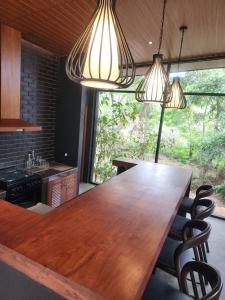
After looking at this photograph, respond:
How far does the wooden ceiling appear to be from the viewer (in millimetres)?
2172

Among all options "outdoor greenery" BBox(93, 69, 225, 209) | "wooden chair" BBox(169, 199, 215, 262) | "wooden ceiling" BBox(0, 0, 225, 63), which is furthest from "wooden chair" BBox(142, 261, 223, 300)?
"outdoor greenery" BBox(93, 69, 225, 209)

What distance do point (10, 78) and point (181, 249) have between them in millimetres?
2733

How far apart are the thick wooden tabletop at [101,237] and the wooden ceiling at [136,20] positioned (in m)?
1.86

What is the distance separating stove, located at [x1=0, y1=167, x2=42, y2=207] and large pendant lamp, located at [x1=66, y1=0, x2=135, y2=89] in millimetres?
2239

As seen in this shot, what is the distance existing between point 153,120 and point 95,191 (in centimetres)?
309

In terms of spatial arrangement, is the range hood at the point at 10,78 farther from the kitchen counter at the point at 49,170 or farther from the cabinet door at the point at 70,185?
the cabinet door at the point at 70,185

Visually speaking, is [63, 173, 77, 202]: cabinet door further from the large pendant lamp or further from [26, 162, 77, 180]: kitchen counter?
the large pendant lamp

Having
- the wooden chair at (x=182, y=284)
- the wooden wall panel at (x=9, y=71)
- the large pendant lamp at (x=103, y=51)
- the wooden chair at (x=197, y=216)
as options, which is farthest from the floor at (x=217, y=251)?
the wooden wall panel at (x=9, y=71)

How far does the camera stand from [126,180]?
231 cm

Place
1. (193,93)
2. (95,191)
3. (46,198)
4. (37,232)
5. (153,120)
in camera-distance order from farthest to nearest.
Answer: (153,120) < (193,93) < (46,198) < (95,191) < (37,232)

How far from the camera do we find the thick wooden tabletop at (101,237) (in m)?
Result: 0.91

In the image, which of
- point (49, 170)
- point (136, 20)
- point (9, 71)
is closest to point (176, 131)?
point (136, 20)

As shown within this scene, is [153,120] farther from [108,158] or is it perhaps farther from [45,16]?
[45,16]

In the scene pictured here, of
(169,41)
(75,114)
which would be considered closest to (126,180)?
(169,41)
